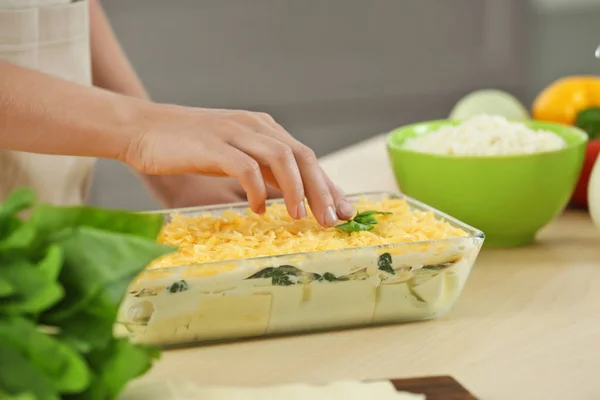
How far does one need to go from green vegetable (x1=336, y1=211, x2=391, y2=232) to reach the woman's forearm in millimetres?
282

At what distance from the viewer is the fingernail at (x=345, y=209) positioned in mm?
999

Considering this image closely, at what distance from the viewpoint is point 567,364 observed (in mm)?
833

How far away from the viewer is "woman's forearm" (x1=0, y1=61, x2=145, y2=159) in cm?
106

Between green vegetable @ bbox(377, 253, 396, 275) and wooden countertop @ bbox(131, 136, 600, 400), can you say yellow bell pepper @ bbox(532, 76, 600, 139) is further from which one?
green vegetable @ bbox(377, 253, 396, 275)

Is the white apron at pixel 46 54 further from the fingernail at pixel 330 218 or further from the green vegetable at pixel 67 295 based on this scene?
the green vegetable at pixel 67 295

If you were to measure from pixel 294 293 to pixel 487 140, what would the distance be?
0.53m

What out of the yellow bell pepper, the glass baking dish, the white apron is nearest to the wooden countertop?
the glass baking dish

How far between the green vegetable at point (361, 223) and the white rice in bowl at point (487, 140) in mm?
321

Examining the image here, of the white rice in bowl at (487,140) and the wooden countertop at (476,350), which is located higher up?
the white rice in bowl at (487,140)

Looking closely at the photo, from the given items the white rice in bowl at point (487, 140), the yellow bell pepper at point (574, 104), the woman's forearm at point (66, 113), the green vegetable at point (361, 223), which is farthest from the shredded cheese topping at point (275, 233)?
the yellow bell pepper at point (574, 104)

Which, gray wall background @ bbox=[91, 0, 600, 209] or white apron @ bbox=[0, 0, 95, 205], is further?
gray wall background @ bbox=[91, 0, 600, 209]

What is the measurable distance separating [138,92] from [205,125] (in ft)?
2.28

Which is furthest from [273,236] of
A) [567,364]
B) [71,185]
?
[71,185]

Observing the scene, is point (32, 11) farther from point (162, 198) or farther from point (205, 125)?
point (205, 125)
